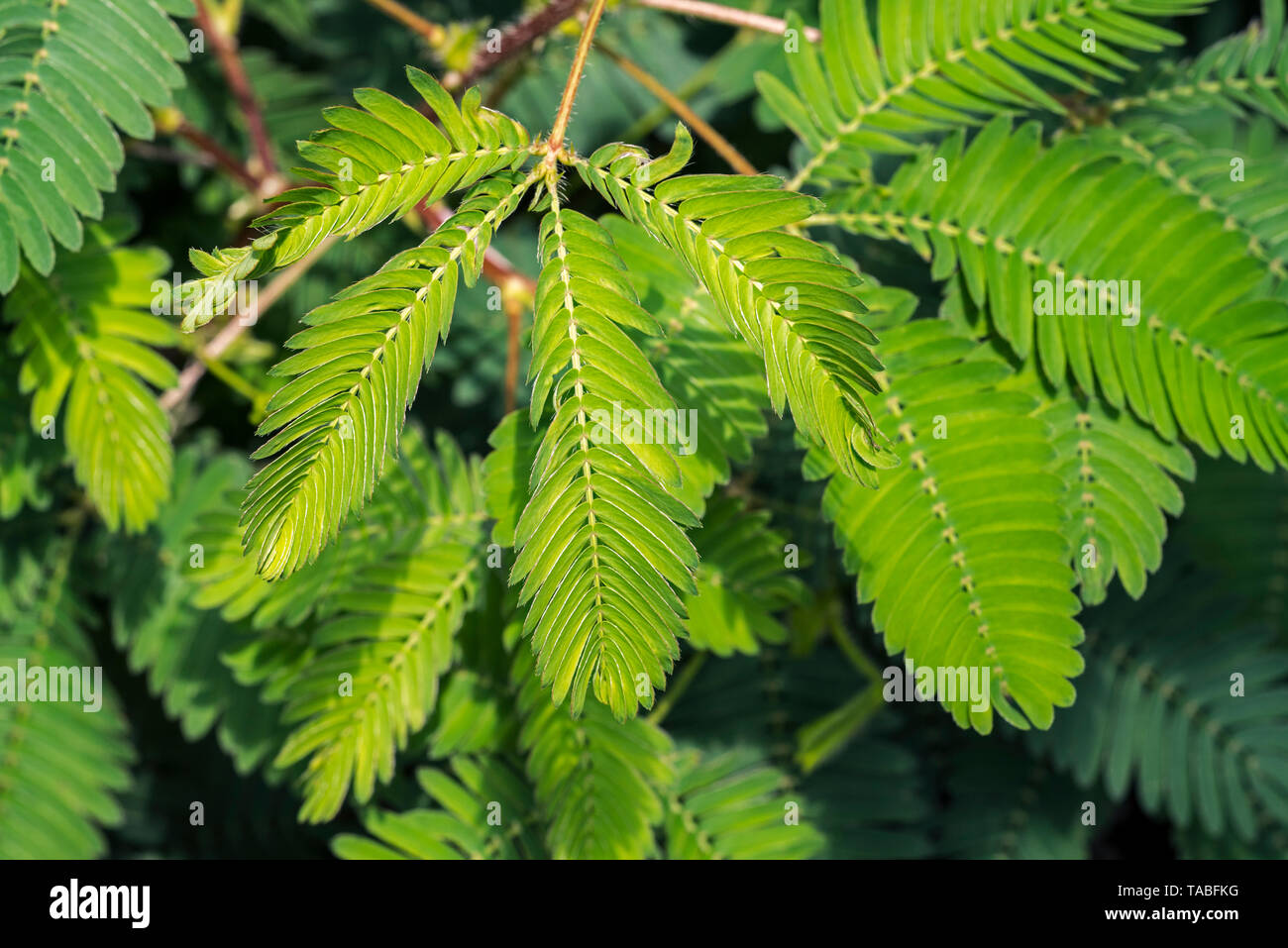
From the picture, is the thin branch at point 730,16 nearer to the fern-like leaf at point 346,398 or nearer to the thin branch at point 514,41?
the thin branch at point 514,41

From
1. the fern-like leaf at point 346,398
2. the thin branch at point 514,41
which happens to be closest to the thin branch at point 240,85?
the thin branch at point 514,41

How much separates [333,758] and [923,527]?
1.04 m

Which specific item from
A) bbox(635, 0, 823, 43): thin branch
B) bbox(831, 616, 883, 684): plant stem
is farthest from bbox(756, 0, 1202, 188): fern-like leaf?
bbox(831, 616, 883, 684): plant stem

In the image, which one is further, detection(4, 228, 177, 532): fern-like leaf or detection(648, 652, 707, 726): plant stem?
detection(648, 652, 707, 726): plant stem

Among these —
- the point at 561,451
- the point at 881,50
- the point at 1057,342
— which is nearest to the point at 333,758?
the point at 561,451

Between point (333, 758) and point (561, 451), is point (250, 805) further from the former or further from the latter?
point (561, 451)

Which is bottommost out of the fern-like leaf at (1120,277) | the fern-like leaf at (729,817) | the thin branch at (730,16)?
the fern-like leaf at (729,817)

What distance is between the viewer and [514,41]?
1.94 meters

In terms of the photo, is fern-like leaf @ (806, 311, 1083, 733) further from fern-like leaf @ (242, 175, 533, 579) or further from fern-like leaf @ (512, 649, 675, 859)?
fern-like leaf @ (242, 175, 533, 579)

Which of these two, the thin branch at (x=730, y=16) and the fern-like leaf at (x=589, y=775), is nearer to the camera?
the fern-like leaf at (x=589, y=775)

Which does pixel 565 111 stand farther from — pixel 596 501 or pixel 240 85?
pixel 240 85

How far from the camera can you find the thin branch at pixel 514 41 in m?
1.86

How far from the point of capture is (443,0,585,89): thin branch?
1.86 meters

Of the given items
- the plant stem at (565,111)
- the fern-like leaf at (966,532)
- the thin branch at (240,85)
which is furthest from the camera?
the thin branch at (240,85)
